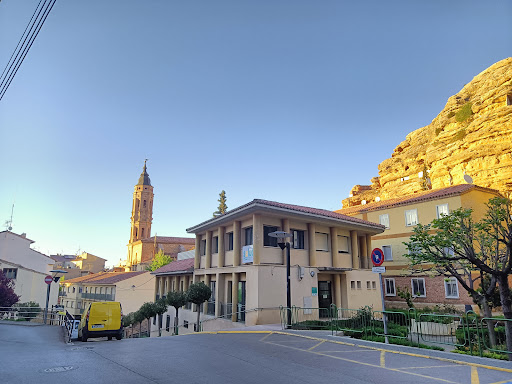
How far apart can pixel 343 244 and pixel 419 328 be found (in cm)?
1357

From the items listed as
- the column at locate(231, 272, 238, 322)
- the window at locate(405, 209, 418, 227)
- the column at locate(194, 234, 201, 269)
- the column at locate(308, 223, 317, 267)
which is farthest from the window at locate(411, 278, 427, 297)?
the column at locate(194, 234, 201, 269)

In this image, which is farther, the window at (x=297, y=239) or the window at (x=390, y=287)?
the window at (x=390, y=287)

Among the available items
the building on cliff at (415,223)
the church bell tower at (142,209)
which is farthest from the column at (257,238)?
the church bell tower at (142,209)

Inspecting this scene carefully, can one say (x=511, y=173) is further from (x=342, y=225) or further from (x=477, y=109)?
(x=342, y=225)

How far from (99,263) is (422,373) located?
103 metres

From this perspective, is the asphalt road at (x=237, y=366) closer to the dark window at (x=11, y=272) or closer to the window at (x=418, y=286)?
the window at (x=418, y=286)

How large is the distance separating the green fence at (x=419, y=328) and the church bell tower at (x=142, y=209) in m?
87.3

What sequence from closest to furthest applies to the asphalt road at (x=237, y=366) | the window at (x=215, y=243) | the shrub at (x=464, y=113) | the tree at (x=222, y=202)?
1. the asphalt road at (x=237, y=366)
2. the window at (x=215, y=243)
3. the shrub at (x=464, y=113)
4. the tree at (x=222, y=202)

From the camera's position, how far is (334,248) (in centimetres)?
2362

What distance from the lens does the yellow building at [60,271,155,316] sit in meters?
45.9

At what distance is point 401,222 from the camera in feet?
110

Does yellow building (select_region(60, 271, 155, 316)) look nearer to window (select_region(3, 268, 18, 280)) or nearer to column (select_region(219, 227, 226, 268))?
window (select_region(3, 268, 18, 280))

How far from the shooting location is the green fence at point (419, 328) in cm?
921

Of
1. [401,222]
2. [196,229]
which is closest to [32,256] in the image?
[196,229]
